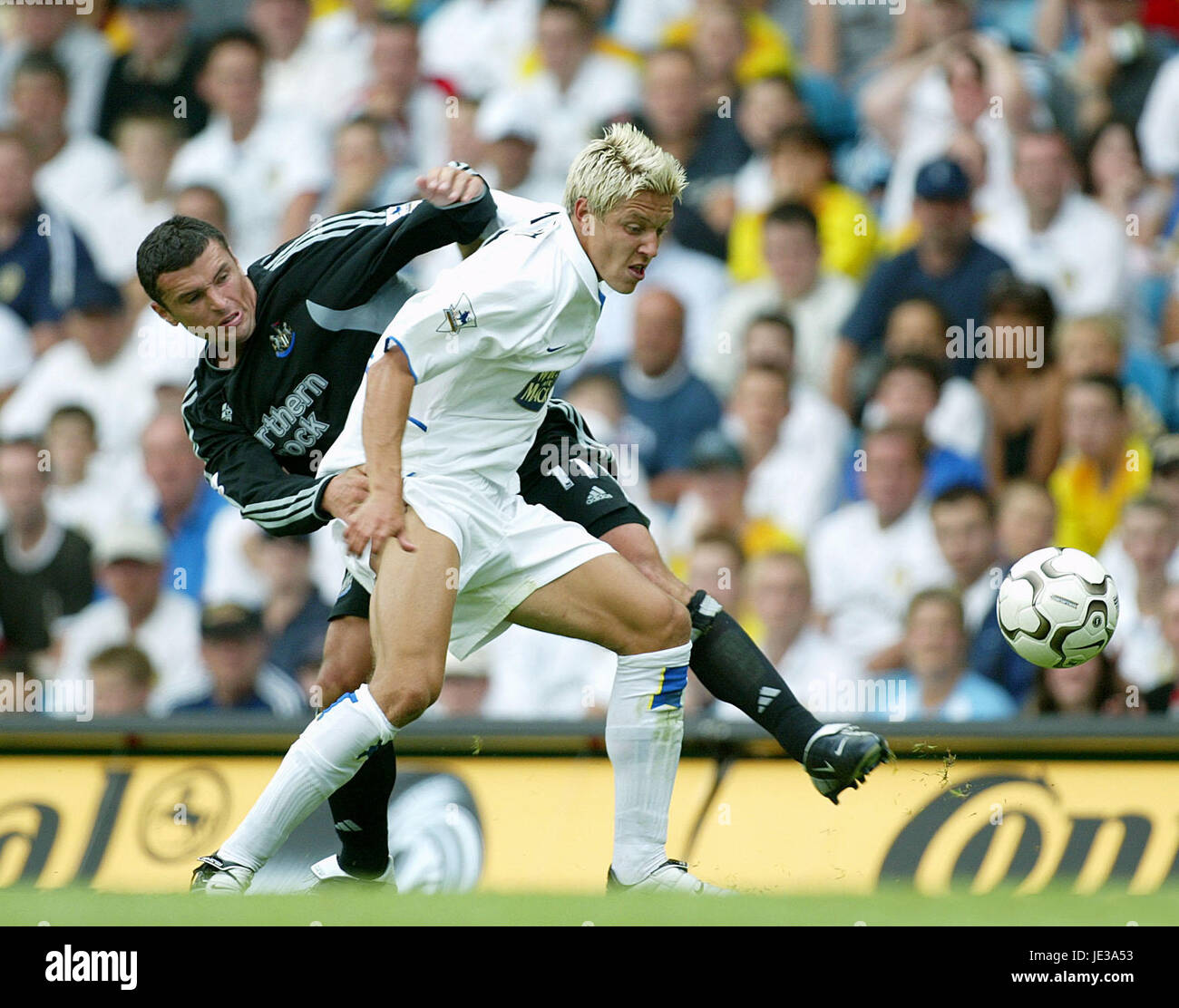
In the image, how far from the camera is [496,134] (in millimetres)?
8711

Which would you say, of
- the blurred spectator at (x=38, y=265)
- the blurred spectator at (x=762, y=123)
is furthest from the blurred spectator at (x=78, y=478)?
the blurred spectator at (x=762, y=123)

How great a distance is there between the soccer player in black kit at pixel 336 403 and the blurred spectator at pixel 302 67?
13.5ft

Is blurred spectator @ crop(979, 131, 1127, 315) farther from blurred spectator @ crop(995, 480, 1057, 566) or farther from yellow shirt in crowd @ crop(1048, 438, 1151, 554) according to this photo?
blurred spectator @ crop(995, 480, 1057, 566)

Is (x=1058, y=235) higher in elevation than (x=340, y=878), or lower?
higher

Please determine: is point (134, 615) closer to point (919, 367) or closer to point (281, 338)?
point (281, 338)

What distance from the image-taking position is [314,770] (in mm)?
4504

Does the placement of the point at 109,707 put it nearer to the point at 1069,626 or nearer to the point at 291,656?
the point at 291,656

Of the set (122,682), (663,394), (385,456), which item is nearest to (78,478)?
(122,682)

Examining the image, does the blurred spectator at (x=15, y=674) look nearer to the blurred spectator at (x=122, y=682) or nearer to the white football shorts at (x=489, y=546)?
the blurred spectator at (x=122, y=682)

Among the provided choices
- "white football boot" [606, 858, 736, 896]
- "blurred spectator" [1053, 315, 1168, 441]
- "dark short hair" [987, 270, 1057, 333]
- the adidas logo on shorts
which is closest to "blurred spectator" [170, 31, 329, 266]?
"dark short hair" [987, 270, 1057, 333]

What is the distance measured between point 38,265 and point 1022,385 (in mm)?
5182

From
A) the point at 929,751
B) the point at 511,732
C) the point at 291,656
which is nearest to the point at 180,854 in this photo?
the point at 511,732

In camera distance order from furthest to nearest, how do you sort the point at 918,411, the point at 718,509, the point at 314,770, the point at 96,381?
the point at 96,381, the point at 718,509, the point at 918,411, the point at 314,770

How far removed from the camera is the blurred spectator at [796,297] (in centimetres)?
816
